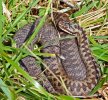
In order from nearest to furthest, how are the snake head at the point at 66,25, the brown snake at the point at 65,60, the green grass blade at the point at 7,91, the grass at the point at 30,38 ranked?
the green grass blade at the point at 7,91 < the grass at the point at 30,38 < the brown snake at the point at 65,60 < the snake head at the point at 66,25

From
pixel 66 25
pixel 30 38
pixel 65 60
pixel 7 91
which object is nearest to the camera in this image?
pixel 7 91

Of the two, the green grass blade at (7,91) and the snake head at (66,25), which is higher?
the snake head at (66,25)

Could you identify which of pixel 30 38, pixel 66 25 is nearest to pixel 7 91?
pixel 30 38

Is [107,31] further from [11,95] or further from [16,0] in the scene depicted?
[11,95]

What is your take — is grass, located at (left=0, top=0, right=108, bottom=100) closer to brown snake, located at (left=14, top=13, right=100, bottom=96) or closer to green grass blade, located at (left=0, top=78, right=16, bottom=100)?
green grass blade, located at (left=0, top=78, right=16, bottom=100)

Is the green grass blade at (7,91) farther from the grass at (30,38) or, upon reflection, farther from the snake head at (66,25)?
the snake head at (66,25)

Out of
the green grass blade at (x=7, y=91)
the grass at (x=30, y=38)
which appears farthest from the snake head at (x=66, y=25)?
the green grass blade at (x=7, y=91)

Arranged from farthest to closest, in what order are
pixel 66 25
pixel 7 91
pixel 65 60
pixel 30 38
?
pixel 66 25 → pixel 65 60 → pixel 30 38 → pixel 7 91

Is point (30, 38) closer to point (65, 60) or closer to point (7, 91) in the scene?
point (7, 91)
